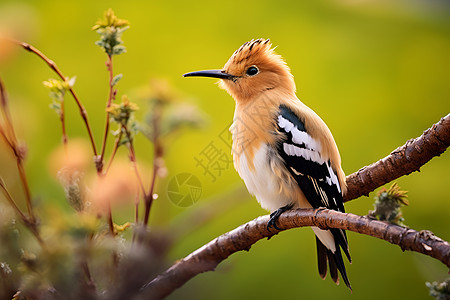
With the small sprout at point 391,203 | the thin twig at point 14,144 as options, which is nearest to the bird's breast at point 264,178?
the small sprout at point 391,203

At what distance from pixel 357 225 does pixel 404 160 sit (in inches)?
9.0

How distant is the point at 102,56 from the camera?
1.36 m

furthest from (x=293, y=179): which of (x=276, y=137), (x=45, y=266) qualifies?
(x=45, y=266)

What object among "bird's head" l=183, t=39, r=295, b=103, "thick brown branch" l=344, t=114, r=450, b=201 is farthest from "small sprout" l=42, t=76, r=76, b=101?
"bird's head" l=183, t=39, r=295, b=103

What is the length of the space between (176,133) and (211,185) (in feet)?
2.69

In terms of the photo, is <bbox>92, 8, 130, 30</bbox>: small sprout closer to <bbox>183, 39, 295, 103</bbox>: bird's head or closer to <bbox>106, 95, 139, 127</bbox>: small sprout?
<bbox>106, 95, 139, 127</bbox>: small sprout

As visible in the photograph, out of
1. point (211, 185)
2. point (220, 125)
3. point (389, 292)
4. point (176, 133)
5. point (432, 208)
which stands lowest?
point (389, 292)

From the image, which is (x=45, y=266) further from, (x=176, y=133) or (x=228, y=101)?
(x=228, y=101)

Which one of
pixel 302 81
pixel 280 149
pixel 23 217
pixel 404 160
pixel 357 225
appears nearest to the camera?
pixel 23 217

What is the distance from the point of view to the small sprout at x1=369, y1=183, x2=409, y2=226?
0.48m

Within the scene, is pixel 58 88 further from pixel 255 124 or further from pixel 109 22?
pixel 255 124

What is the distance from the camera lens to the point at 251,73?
1.03 metres

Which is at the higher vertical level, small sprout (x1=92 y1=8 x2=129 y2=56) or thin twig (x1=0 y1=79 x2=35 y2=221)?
small sprout (x1=92 y1=8 x2=129 y2=56)

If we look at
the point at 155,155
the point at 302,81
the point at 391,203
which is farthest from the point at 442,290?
the point at 302,81
